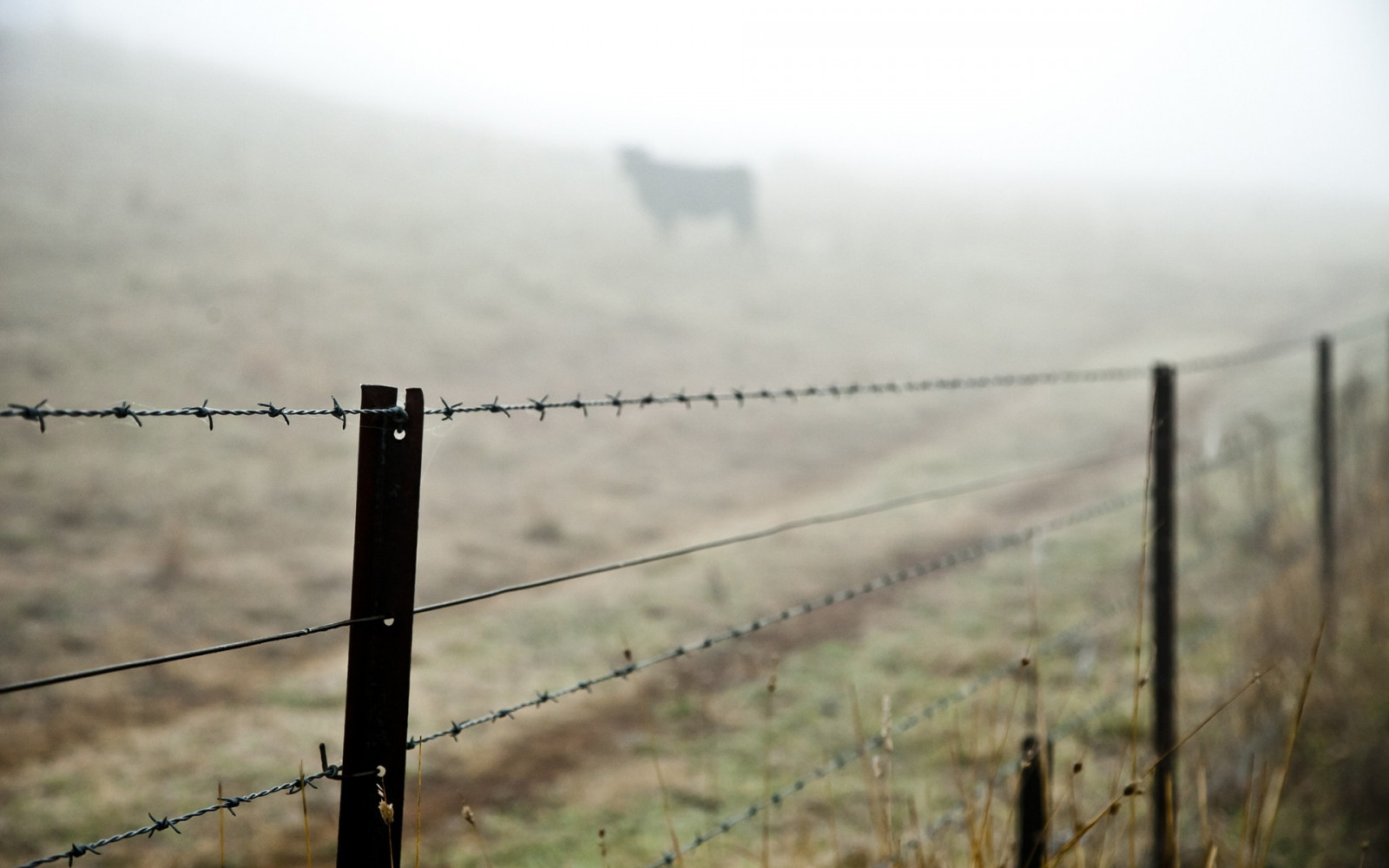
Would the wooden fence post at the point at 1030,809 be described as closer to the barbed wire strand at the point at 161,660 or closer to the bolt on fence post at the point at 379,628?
the bolt on fence post at the point at 379,628

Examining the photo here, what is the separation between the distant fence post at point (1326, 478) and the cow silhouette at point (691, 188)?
2362cm

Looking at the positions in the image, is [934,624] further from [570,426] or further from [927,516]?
[570,426]

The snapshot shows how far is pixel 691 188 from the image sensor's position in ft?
93.3

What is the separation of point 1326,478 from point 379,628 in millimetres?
5922

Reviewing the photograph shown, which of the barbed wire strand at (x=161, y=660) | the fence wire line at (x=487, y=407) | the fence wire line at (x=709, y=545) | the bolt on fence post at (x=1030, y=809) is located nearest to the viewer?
the barbed wire strand at (x=161, y=660)

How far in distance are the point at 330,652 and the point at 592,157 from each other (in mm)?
30065

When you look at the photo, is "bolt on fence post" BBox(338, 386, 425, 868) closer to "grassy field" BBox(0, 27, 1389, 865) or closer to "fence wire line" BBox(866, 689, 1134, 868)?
"grassy field" BBox(0, 27, 1389, 865)

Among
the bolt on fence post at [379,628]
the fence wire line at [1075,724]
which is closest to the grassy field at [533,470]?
the fence wire line at [1075,724]

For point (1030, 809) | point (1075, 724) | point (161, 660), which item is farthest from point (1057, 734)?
point (161, 660)

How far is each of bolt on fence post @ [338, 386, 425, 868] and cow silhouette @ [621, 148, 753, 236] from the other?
88.8 ft

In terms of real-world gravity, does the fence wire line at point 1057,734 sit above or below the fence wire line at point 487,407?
below

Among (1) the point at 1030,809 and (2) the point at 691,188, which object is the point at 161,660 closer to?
(1) the point at 1030,809

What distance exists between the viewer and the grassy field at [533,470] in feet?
17.6

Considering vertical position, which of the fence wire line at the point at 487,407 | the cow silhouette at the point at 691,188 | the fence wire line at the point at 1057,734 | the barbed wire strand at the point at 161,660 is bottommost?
the fence wire line at the point at 1057,734
